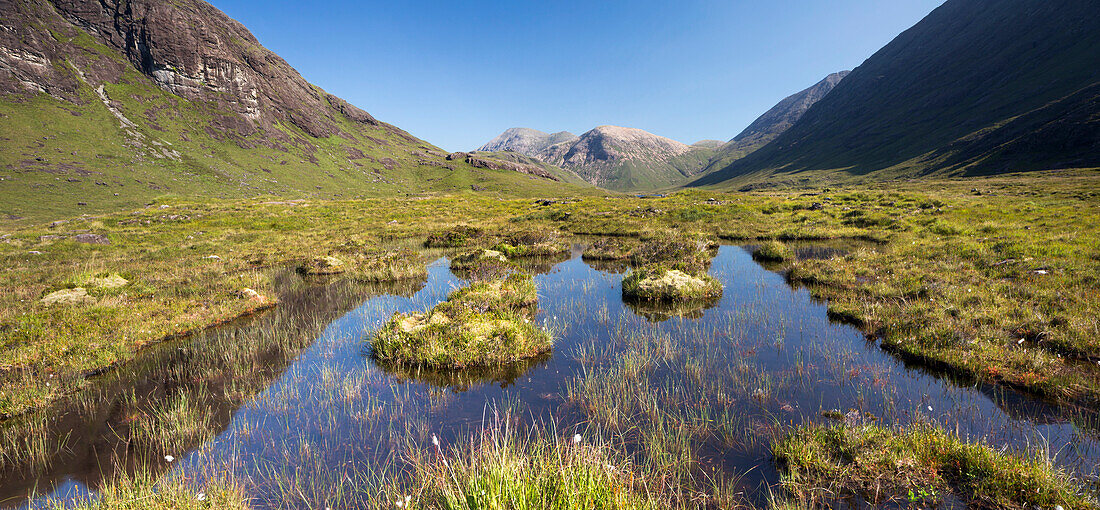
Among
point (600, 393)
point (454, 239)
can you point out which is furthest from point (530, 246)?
point (600, 393)

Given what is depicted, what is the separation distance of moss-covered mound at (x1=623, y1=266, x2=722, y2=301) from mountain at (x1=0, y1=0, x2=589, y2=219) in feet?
302

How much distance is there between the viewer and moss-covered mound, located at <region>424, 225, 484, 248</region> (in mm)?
31109

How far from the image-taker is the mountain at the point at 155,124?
82125mm

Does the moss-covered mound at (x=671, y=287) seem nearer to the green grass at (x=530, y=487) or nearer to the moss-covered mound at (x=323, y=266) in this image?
the green grass at (x=530, y=487)

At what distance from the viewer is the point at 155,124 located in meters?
122

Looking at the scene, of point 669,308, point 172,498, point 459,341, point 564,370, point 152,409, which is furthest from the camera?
point 669,308

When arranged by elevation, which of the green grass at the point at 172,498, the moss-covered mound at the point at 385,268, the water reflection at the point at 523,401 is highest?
the moss-covered mound at the point at 385,268

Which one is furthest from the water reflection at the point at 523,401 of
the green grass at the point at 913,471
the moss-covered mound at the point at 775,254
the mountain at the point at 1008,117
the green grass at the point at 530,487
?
the mountain at the point at 1008,117

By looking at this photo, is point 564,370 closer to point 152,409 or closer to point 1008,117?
point 152,409

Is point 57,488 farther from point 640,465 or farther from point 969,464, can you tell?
point 969,464

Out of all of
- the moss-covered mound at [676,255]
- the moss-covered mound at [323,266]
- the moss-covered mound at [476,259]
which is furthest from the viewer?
the moss-covered mound at [476,259]

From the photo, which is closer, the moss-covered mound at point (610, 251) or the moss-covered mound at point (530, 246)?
the moss-covered mound at point (610, 251)

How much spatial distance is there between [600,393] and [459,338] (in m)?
4.43

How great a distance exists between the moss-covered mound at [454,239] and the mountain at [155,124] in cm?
7251
